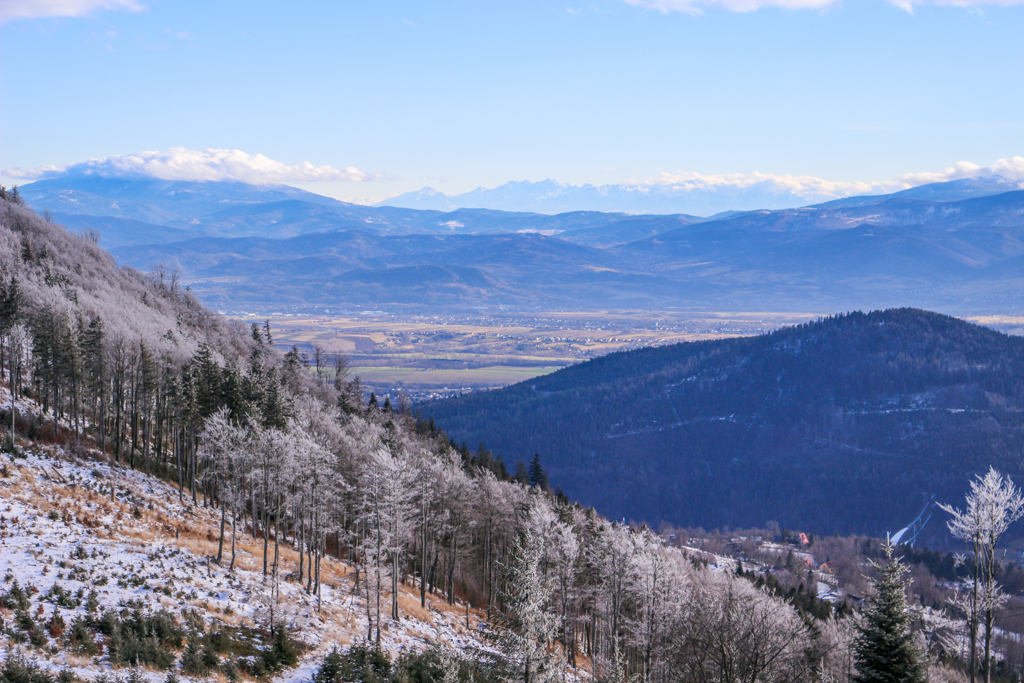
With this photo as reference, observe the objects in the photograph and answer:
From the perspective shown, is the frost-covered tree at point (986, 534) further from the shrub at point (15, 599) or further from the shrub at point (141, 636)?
the shrub at point (15, 599)

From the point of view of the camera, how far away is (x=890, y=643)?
29188mm

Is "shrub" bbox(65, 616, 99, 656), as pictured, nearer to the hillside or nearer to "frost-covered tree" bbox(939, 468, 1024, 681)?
the hillside

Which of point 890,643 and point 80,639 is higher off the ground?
point 890,643

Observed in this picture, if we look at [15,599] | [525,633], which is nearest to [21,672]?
[15,599]

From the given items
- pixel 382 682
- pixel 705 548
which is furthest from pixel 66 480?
pixel 705 548

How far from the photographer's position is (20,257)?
9438 centimetres

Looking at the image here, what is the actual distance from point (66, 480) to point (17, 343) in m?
20.4

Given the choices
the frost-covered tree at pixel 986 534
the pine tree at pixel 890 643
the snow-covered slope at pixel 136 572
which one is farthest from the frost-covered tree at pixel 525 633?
the frost-covered tree at pixel 986 534

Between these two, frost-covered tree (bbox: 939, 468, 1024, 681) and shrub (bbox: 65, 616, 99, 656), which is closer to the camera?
shrub (bbox: 65, 616, 99, 656)

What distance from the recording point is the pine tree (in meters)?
28.8

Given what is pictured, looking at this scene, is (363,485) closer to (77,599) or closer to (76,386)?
(77,599)

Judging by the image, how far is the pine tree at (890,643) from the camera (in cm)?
2884

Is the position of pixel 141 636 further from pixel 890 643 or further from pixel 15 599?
pixel 890 643

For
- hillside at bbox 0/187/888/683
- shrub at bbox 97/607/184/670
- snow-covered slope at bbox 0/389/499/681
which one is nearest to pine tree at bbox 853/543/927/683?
hillside at bbox 0/187/888/683
